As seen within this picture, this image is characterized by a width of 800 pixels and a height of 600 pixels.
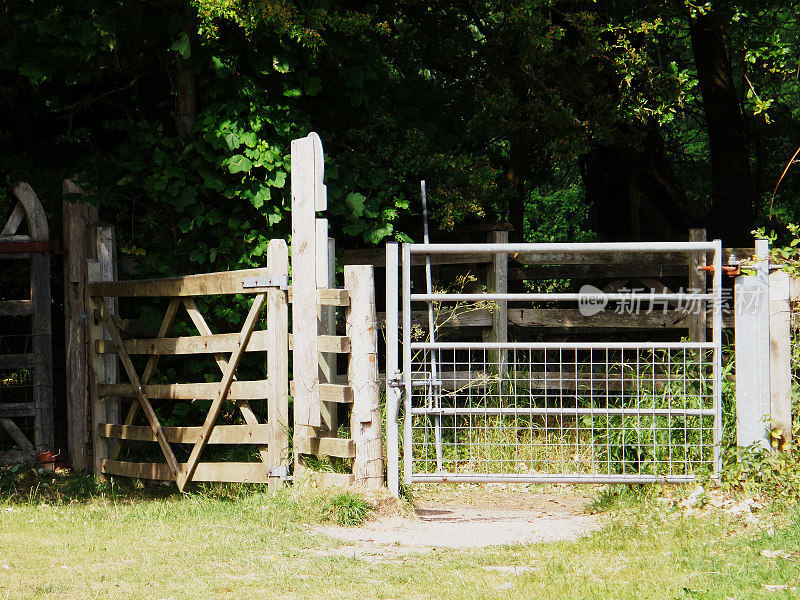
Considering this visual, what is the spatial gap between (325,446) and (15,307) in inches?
159

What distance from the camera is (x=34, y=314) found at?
8.94 metres

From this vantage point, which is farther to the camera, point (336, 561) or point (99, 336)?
point (99, 336)

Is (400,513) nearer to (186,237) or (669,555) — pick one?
(669,555)

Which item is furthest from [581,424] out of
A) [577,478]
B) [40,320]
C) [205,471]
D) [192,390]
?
[40,320]

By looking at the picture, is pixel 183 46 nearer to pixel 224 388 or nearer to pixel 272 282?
pixel 272 282

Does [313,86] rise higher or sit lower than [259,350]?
higher

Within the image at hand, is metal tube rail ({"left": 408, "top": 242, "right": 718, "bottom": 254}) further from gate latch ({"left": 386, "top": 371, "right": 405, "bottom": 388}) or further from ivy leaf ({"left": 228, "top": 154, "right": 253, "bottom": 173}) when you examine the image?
ivy leaf ({"left": 228, "top": 154, "right": 253, "bottom": 173})

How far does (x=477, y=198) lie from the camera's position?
32.3 feet

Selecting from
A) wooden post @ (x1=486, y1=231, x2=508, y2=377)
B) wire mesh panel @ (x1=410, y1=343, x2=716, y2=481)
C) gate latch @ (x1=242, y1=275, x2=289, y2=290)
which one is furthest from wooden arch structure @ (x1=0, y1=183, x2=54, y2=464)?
wooden post @ (x1=486, y1=231, x2=508, y2=377)

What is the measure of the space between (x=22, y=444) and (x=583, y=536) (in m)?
5.99

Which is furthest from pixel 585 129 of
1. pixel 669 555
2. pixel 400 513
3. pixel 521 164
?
pixel 669 555

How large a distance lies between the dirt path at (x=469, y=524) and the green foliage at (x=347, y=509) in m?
0.07

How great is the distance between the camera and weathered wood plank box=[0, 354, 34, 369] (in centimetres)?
873

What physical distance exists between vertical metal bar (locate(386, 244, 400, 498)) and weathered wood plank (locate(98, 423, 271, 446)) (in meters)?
1.25
